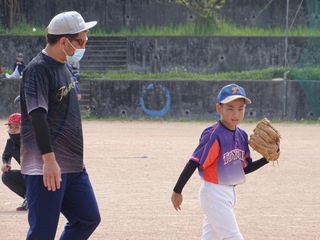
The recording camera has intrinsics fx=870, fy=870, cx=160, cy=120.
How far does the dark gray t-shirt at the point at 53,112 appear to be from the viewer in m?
5.73

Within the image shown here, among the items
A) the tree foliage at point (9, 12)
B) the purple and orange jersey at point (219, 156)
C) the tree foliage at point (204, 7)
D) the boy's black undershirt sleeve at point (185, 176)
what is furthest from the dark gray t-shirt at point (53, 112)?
the tree foliage at point (9, 12)

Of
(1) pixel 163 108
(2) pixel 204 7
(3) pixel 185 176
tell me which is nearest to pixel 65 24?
(3) pixel 185 176

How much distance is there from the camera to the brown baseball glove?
21.4 ft

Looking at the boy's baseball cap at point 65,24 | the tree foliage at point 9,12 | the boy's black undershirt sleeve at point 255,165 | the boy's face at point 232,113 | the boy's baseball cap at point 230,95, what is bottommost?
the tree foliage at point 9,12

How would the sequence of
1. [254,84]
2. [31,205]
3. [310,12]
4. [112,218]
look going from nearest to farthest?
[31,205]
[112,218]
[254,84]
[310,12]

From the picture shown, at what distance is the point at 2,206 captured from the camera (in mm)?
10148

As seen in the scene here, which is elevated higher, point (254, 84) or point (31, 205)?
point (31, 205)

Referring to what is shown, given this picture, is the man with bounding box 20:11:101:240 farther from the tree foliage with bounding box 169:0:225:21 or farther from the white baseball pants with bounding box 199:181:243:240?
the tree foliage with bounding box 169:0:225:21

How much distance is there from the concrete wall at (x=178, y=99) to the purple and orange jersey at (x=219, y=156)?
1709 centimetres

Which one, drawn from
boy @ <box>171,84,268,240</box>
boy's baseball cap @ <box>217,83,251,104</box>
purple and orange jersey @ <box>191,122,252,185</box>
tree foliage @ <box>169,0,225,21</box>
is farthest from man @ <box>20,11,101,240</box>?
tree foliage @ <box>169,0,225,21</box>

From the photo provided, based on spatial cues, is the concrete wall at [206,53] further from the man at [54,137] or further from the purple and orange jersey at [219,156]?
the man at [54,137]

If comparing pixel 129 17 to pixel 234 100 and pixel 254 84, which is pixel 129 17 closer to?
pixel 254 84

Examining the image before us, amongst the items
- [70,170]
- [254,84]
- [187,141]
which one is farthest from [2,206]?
[254,84]

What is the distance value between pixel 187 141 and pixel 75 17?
11.8 meters
